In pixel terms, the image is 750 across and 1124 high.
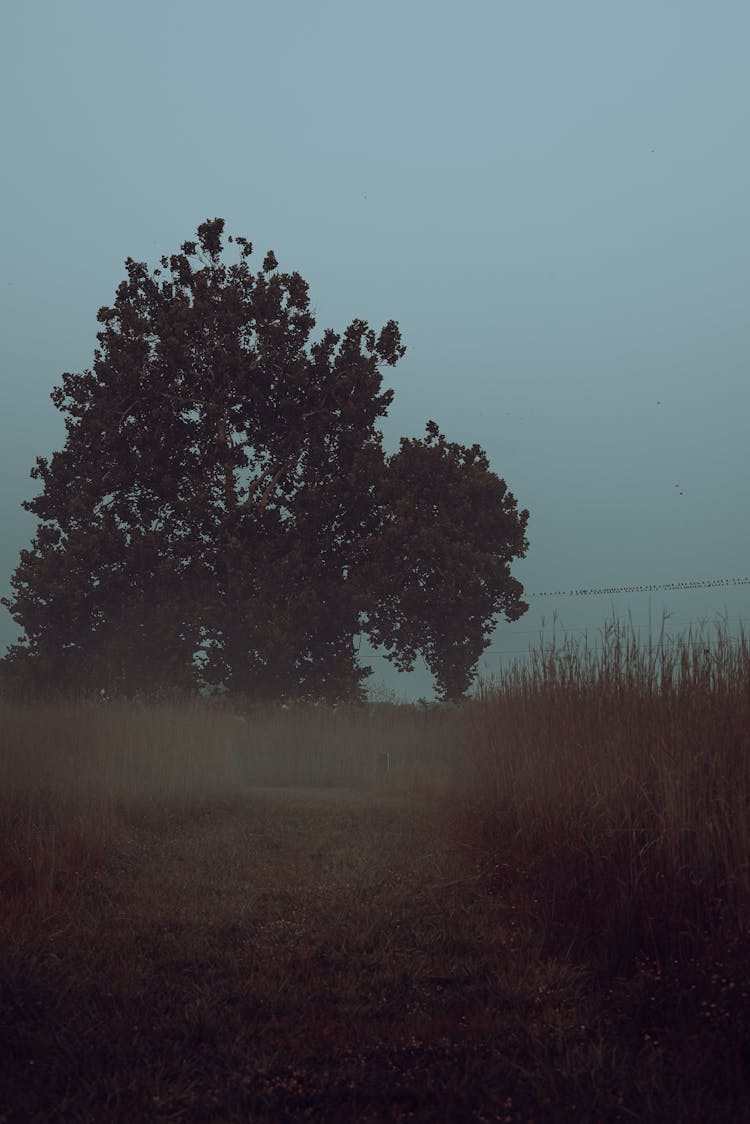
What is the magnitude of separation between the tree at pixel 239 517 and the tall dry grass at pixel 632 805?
11862 mm

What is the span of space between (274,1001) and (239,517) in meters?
16.5

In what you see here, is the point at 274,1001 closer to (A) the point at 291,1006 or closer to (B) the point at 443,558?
(A) the point at 291,1006

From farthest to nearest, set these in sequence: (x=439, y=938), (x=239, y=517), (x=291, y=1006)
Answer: (x=239, y=517) < (x=439, y=938) < (x=291, y=1006)

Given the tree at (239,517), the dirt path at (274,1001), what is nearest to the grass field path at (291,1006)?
the dirt path at (274,1001)

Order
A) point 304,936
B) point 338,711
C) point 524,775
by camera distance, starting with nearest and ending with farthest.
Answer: point 304,936 < point 524,775 < point 338,711

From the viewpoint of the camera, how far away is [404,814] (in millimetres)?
10039

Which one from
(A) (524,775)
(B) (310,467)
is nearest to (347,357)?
(B) (310,467)

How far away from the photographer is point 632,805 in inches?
214

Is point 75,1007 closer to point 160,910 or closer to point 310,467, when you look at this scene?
point 160,910

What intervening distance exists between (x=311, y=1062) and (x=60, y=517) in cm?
1893

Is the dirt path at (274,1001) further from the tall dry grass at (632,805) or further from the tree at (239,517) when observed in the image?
the tree at (239,517)

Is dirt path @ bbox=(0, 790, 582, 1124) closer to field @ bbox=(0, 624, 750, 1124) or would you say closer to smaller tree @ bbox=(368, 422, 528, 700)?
field @ bbox=(0, 624, 750, 1124)

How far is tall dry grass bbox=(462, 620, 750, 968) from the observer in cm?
453

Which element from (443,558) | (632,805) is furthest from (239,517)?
(632,805)
